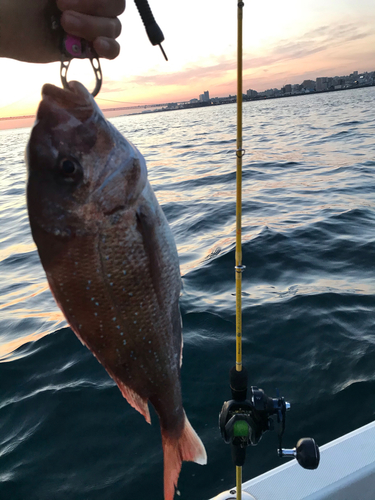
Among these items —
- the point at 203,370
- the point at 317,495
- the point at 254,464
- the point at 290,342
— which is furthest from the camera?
the point at 290,342

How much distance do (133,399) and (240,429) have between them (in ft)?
3.86

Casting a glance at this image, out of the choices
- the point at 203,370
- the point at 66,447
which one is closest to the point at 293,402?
the point at 203,370

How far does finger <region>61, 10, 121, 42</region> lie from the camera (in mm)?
1497

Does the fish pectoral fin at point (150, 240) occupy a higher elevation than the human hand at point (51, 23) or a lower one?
lower

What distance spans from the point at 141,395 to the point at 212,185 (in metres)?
11.5

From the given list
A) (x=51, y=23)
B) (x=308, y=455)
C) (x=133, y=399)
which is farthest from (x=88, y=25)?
(x=308, y=455)

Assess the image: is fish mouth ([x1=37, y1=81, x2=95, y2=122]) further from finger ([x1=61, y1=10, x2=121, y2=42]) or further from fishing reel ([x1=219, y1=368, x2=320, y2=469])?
fishing reel ([x1=219, y1=368, x2=320, y2=469])

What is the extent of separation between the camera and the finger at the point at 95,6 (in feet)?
4.87

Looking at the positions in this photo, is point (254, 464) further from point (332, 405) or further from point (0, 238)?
point (0, 238)

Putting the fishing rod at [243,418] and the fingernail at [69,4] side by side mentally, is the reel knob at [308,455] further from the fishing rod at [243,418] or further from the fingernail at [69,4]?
the fingernail at [69,4]

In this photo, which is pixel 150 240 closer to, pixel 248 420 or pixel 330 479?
pixel 248 420

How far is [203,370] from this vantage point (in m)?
4.44

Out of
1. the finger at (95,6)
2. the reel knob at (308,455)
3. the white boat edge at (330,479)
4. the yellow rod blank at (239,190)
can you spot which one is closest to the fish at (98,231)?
the finger at (95,6)

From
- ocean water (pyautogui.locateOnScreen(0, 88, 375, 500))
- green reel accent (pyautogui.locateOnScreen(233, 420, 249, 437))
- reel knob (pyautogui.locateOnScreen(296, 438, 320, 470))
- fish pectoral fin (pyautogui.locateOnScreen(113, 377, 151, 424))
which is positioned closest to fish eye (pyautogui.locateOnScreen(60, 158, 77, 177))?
fish pectoral fin (pyautogui.locateOnScreen(113, 377, 151, 424))
